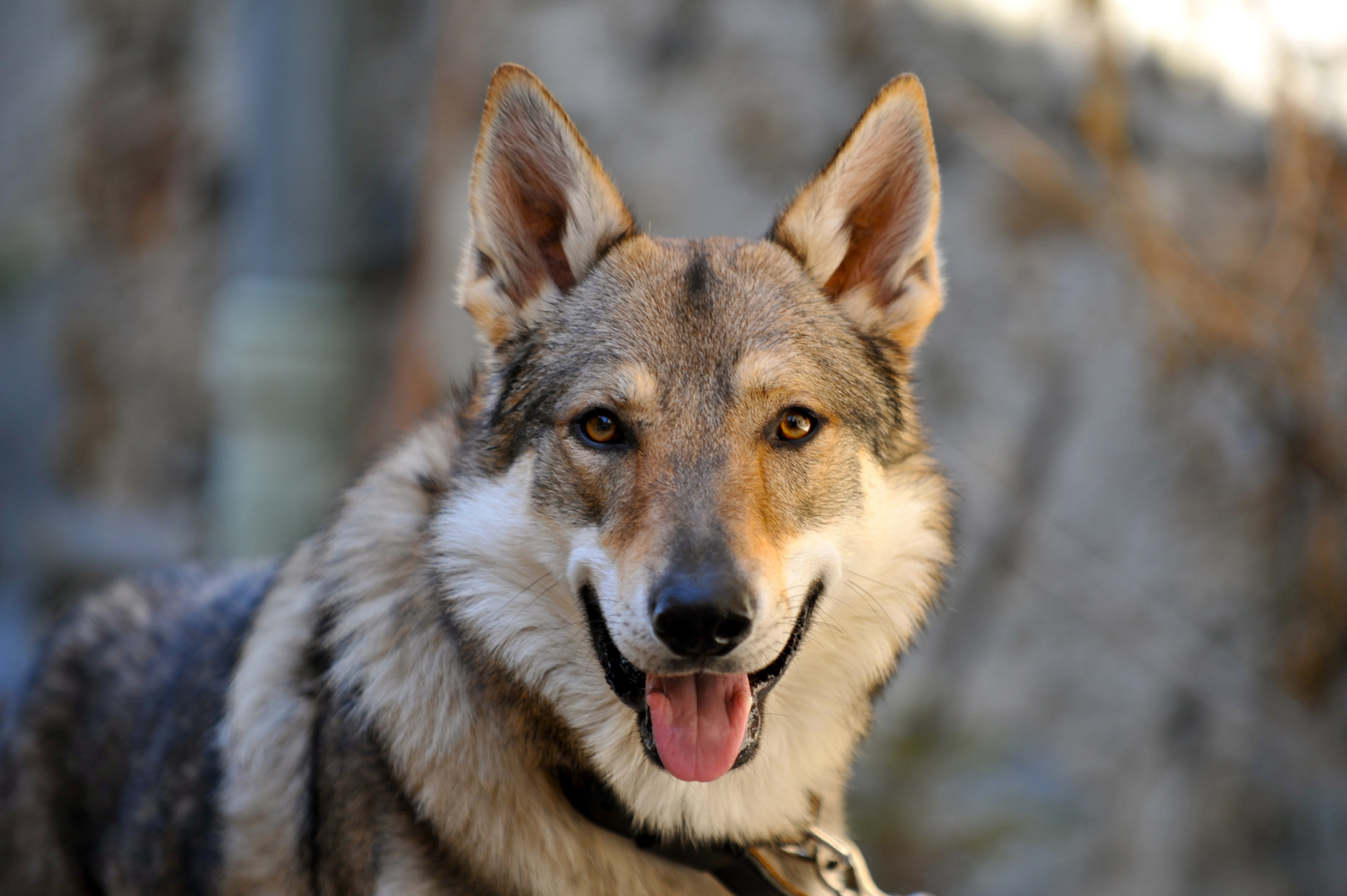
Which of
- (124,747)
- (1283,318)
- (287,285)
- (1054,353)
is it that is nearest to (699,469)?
(124,747)

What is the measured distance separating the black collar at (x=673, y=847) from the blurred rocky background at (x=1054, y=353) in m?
2.77

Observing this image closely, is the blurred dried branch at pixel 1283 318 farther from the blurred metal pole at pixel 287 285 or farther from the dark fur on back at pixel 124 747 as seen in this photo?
the dark fur on back at pixel 124 747

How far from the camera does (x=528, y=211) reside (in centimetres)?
260

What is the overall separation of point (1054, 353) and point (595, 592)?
4.04 meters

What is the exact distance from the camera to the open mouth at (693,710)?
1982mm

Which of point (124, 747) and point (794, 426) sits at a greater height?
point (794, 426)

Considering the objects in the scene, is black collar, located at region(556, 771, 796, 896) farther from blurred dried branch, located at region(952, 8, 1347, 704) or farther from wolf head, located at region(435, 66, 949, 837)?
blurred dried branch, located at region(952, 8, 1347, 704)

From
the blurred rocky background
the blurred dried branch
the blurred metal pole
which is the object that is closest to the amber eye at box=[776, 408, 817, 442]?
the blurred rocky background

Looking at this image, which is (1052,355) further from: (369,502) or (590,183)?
(369,502)

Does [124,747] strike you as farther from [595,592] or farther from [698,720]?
[698,720]

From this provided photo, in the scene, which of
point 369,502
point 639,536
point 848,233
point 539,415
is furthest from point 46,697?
point 848,233

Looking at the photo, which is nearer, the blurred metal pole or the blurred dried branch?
the blurred dried branch

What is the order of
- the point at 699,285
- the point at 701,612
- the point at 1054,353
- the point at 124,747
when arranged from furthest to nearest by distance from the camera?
the point at 1054,353 → the point at 124,747 → the point at 699,285 → the point at 701,612

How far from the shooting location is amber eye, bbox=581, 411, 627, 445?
2.25 meters
